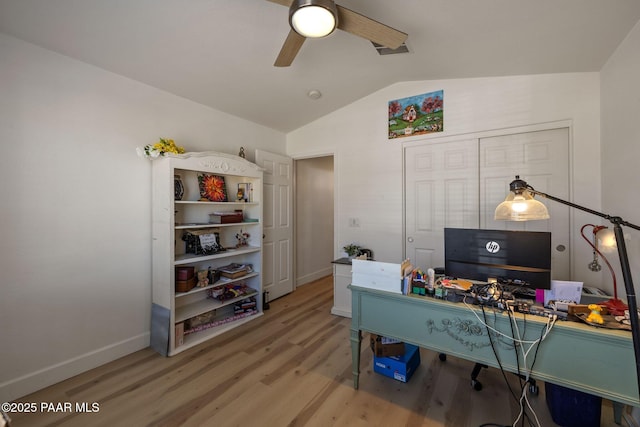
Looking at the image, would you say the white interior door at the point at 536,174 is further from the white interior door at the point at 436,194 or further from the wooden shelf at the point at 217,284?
the wooden shelf at the point at 217,284

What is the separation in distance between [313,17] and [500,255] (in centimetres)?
169

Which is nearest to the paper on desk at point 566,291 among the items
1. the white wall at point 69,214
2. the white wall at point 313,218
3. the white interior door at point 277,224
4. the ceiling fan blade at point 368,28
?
the ceiling fan blade at point 368,28

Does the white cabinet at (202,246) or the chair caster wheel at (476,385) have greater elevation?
the white cabinet at (202,246)

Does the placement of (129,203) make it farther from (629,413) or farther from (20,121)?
(629,413)

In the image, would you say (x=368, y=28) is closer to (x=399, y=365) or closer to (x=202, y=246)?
(x=399, y=365)

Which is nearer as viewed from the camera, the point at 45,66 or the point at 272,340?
the point at 45,66

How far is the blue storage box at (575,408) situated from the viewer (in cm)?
148

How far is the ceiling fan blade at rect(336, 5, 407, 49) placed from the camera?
1396 millimetres

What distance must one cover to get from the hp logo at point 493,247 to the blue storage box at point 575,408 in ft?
3.00

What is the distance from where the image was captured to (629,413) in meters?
1.58

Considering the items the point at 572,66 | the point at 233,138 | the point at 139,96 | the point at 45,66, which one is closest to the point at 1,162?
the point at 45,66

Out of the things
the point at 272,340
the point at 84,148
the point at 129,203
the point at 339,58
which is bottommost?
the point at 272,340

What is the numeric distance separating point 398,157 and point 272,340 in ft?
7.99

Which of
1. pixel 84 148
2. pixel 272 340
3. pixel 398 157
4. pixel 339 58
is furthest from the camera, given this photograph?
pixel 398 157
